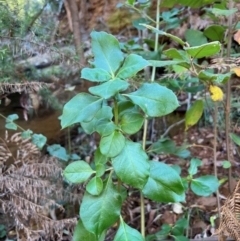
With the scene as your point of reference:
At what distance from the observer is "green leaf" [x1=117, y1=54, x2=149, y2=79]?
707 mm

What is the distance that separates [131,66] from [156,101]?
0.30 ft

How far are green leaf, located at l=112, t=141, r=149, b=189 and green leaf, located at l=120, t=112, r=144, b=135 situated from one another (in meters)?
0.04

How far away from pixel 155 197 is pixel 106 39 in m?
0.37

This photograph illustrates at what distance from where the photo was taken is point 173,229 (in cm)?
102

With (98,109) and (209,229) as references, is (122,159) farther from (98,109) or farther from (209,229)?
(209,229)

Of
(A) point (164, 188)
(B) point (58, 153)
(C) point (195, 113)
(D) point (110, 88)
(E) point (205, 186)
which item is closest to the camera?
(D) point (110, 88)

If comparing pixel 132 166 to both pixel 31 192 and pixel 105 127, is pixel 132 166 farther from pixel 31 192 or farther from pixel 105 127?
pixel 31 192

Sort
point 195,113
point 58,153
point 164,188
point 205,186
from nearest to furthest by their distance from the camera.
Answer: 1. point 164,188
2. point 205,186
3. point 195,113
4. point 58,153

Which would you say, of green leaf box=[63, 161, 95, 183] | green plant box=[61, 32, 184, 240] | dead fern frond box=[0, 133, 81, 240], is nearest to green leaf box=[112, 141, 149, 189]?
green plant box=[61, 32, 184, 240]

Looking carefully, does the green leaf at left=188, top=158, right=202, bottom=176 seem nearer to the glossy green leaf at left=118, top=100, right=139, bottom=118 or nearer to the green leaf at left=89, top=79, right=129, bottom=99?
the glossy green leaf at left=118, top=100, right=139, bottom=118

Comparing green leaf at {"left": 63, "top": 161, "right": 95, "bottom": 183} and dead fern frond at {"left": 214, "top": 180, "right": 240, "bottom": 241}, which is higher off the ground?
green leaf at {"left": 63, "top": 161, "right": 95, "bottom": 183}

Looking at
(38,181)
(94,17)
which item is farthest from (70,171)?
(94,17)

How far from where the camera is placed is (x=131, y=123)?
0.75 metres

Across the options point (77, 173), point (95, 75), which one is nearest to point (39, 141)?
Answer: point (77, 173)
